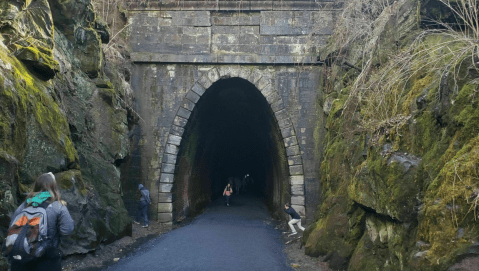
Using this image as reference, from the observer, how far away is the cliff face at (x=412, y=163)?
10.4ft

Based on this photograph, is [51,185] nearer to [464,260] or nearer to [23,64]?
[23,64]

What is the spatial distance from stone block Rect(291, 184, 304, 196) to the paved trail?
1.32 m

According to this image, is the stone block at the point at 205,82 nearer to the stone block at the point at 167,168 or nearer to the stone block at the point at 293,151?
the stone block at the point at 167,168

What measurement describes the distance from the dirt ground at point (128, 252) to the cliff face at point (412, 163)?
0.33 m

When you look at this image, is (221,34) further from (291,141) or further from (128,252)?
(128,252)

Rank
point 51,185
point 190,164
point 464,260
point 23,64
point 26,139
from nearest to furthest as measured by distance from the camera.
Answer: point 464,260 < point 51,185 < point 26,139 < point 23,64 < point 190,164

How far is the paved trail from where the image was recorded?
5.91 metres

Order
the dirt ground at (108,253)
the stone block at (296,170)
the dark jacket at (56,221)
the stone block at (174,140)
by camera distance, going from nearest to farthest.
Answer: the dark jacket at (56,221)
the dirt ground at (108,253)
the stone block at (296,170)
the stone block at (174,140)

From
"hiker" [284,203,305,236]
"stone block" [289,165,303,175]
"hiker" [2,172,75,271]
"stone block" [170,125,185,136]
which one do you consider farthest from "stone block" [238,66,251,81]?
"hiker" [2,172,75,271]

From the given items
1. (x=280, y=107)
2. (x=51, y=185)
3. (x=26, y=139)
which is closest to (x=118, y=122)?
(x=26, y=139)

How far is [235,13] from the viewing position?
34.8 feet

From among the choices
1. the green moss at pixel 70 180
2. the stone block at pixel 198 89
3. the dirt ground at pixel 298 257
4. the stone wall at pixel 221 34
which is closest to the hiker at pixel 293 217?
the dirt ground at pixel 298 257

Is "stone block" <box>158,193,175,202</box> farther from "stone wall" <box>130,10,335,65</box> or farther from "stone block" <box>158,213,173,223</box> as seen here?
"stone wall" <box>130,10,335,65</box>

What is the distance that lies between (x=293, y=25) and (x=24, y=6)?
7618mm
